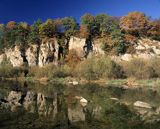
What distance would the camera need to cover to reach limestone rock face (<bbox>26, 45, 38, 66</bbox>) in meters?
96.8

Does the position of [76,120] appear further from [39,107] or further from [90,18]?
[90,18]

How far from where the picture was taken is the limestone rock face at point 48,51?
314 ft

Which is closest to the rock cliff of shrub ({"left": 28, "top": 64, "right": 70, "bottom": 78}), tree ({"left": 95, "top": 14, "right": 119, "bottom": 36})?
tree ({"left": 95, "top": 14, "right": 119, "bottom": 36})

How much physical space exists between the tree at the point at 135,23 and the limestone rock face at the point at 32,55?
2800cm

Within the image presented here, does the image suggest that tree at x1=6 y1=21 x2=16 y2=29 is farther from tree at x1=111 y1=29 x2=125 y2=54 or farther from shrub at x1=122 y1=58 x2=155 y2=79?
shrub at x1=122 y1=58 x2=155 y2=79

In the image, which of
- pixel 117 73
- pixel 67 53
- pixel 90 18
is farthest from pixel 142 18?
pixel 117 73

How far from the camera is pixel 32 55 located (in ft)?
318

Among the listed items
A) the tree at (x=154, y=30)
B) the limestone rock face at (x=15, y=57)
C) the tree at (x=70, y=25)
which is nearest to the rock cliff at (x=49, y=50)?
the limestone rock face at (x=15, y=57)

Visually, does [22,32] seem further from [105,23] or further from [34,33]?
[105,23]

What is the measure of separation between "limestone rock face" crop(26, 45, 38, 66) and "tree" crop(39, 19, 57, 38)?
482cm

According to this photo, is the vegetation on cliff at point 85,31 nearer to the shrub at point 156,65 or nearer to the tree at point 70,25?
the tree at point 70,25

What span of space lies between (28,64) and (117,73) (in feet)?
123

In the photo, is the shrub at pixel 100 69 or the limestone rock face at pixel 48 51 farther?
the limestone rock face at pixel 48 51

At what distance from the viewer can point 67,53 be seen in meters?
98.6
